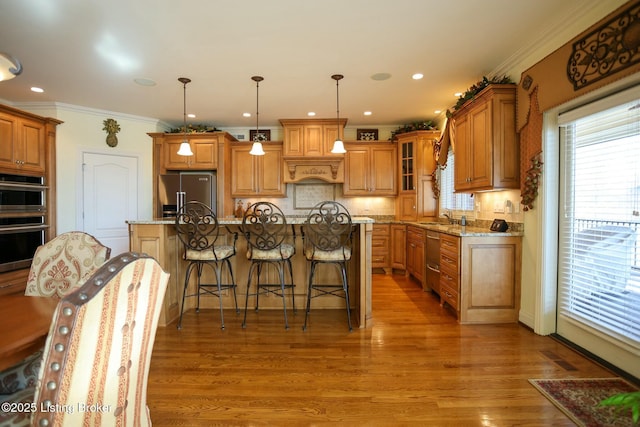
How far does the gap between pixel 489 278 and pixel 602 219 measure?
104 centimetres

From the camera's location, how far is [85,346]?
0.78 metres

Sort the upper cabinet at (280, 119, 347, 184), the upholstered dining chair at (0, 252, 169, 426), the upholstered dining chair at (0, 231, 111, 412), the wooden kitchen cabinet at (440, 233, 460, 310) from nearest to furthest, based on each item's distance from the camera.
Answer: the upholstered dining chair at (0, 252, 169, 426) < the upholstered dining chair at (0, 231, 111, 412) < the wooden kitchen cabinet at (440, 233, 460, 310) < the upper cabinet at (280, 119, 347, 184)

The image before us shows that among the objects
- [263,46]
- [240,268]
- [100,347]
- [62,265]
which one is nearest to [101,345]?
[100,347]

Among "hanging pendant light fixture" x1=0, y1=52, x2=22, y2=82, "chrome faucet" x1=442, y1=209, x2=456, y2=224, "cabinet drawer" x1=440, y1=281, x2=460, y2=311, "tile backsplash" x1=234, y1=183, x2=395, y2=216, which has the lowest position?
"cabinet drawer" x1=440, y1=281, x2=460, y2=311

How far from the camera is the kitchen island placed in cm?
287

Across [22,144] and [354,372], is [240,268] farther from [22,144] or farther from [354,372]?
[22,144]

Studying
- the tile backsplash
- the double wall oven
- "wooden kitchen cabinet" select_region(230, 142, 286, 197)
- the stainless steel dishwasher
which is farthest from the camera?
the tile backsplash

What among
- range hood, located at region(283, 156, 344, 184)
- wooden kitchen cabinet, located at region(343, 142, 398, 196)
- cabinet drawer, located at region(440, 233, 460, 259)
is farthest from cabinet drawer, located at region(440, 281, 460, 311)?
range hood, located at region(283, 156, 344, 184)

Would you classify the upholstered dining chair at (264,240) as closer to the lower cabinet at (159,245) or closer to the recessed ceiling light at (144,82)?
the lower cabinet at (159,245)

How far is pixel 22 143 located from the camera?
3.62m

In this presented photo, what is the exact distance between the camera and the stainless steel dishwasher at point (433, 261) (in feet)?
11.7

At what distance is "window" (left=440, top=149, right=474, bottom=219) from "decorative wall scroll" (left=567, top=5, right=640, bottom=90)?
210 cm

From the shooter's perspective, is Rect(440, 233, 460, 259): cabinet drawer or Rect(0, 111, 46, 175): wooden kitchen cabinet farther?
Rect(0, 111, 46, 175): wooden kitchen cabinet

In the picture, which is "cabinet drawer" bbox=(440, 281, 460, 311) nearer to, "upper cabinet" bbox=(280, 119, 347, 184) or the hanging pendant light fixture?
"upper cabinet" bbox=(280, 119, 347, 184)
